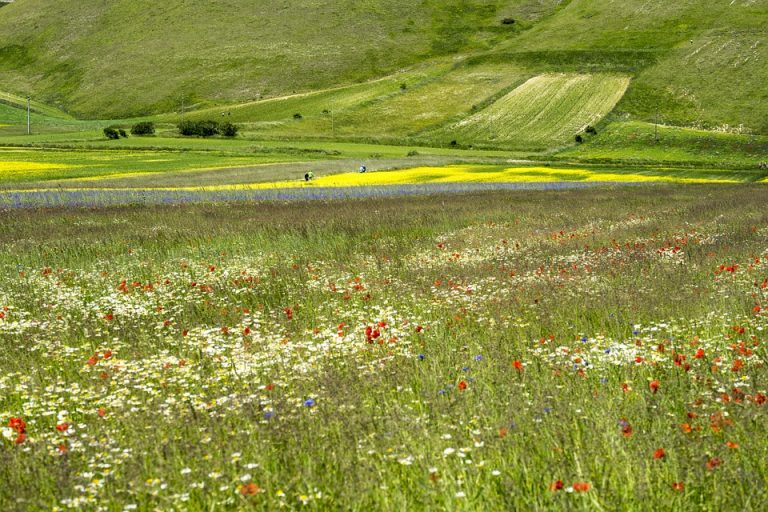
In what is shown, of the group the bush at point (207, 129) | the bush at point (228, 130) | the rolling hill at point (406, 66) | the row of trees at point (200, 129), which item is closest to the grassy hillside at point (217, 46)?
the rolling hill at point (406, 66)

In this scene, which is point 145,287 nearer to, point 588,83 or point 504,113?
point 504,113

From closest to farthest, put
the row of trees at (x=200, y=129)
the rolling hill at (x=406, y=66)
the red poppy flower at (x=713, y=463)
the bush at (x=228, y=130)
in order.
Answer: the red poppy flower at (x=713, y=463), the bush at (x=228, y=130), the row of trees at (x=200, y=129), the rolling hill at (x=406, y=66)

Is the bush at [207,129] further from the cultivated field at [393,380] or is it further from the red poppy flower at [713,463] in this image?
the red poppy flower at [713,463]

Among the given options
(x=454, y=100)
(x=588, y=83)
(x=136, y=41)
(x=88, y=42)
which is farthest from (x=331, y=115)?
(x=88, y=42)

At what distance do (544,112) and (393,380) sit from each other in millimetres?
98310

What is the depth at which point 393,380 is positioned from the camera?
21.5 ft

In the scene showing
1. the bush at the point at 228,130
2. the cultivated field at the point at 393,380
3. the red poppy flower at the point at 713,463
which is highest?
the bush at the point at 228,130

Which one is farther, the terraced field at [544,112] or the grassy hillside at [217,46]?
the grassy hillside at [217,46]

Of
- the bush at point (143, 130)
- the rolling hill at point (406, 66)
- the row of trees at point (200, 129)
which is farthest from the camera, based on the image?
the rolling hill at point (406, 66)

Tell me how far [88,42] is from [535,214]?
18057 cm

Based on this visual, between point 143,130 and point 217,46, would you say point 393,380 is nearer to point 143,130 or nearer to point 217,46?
point 143,130

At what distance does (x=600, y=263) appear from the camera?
42.5 ft

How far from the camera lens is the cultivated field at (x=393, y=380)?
4562 mm

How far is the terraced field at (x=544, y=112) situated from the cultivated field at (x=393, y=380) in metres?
77.7
